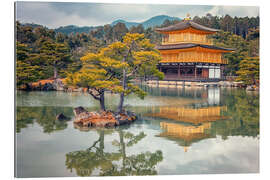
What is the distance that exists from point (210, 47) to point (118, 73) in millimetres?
14256

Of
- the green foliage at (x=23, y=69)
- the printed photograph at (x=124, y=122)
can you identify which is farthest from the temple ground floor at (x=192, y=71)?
the green foliage at (x=23, y=69)

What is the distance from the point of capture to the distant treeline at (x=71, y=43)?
46.1 ft

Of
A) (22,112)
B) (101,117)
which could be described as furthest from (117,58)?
(22,112)

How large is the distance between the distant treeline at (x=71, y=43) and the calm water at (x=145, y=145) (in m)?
3.68

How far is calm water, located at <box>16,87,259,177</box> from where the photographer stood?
229 inches

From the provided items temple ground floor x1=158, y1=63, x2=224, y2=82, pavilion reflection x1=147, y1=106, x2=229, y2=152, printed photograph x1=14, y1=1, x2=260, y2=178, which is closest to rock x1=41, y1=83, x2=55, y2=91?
printed photograph x1=14, y1=1, x2=260, y2=178

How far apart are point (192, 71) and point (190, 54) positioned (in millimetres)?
1248

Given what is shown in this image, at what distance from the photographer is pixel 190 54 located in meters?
21.6

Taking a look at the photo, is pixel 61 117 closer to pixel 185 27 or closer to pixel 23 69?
pixel 23 69

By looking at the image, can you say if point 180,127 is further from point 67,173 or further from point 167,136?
point 67,173

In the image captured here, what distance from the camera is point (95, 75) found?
835 centimetres

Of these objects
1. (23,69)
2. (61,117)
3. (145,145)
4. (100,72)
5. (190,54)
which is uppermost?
(190,54)

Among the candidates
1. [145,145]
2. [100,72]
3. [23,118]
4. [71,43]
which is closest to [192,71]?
[71,43]

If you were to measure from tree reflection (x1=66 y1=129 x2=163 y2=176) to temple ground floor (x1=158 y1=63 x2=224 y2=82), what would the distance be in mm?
14767
